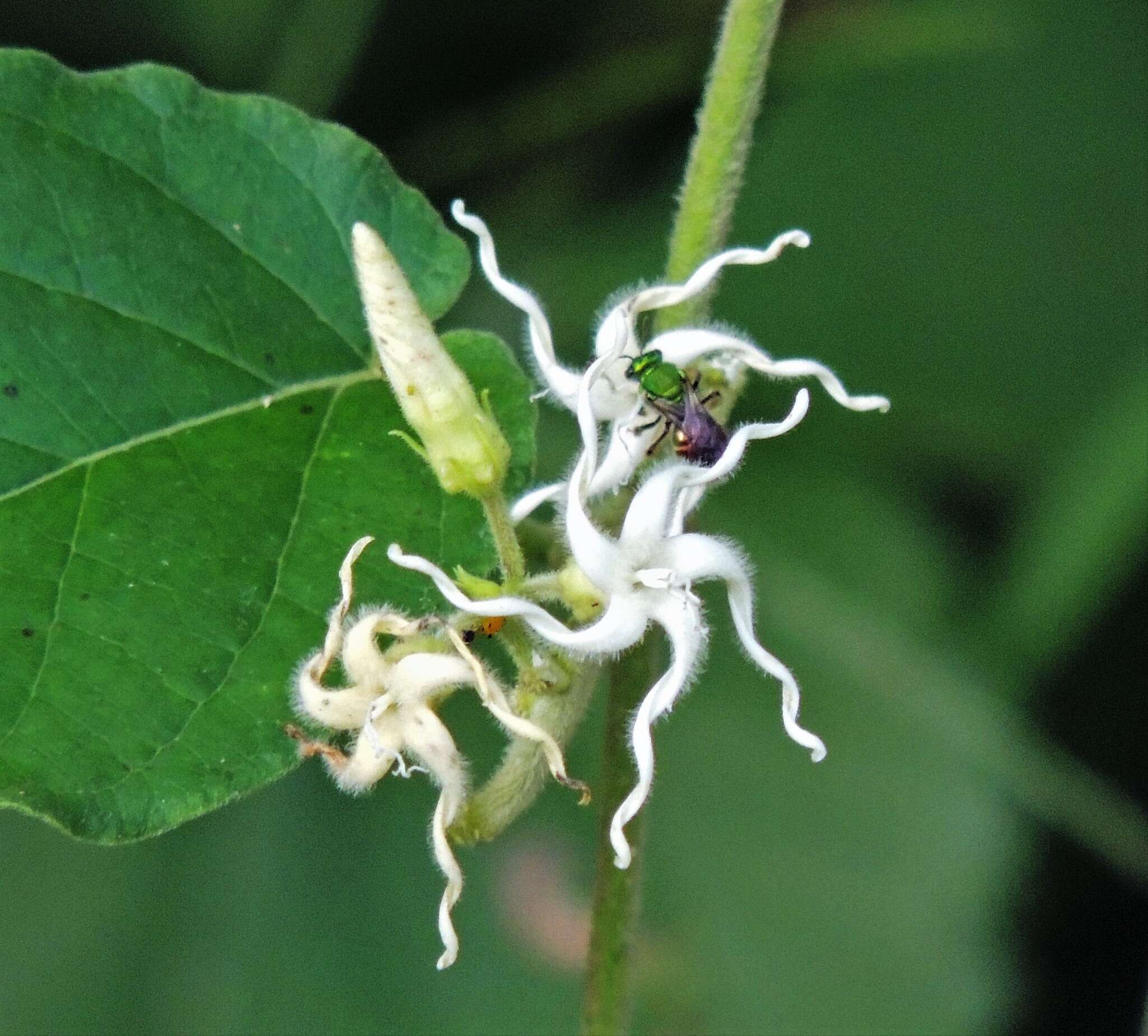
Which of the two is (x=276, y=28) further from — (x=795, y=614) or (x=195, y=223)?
(x=795, y=614)

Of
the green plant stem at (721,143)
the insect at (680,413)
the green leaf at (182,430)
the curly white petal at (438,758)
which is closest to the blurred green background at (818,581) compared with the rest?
the green leaf at (182,430)

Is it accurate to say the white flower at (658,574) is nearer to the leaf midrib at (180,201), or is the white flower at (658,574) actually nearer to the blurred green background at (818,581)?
the leaf midrib at (180,201)

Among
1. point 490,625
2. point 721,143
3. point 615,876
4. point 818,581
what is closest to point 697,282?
point 721,143

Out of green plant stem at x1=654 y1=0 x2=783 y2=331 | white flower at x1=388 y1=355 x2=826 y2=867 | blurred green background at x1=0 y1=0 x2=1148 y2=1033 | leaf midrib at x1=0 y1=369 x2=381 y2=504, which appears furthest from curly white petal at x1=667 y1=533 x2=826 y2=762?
blurred green background at x1=0 y1=0 x2=1148 y2=1033

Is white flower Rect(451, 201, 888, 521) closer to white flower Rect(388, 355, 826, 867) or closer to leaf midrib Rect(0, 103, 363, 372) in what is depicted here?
white flower Rect(388, 355, 826, 867)

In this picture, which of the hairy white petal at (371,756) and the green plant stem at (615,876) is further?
the green plant stem at (615,876)

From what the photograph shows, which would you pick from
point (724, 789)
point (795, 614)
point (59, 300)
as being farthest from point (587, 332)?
point (59, 300)
